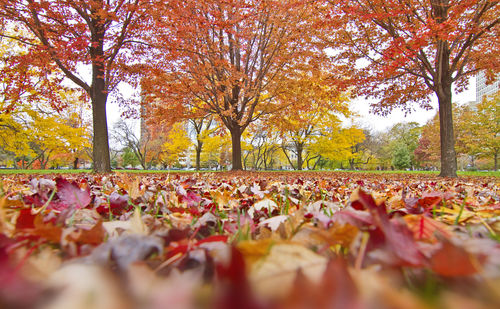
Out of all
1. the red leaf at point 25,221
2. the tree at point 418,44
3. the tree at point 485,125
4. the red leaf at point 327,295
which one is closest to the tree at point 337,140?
the tree at point 485,125

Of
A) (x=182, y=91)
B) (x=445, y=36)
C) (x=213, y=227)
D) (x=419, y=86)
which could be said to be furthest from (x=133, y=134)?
(x=213, y=227)

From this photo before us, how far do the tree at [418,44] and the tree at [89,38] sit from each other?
6.39 m

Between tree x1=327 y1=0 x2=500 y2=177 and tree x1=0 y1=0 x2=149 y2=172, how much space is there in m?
6.39

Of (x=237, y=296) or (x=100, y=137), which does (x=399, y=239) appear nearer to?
(x=237, y=296)

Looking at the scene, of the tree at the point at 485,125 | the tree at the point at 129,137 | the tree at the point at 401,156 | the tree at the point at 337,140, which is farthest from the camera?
the tree at the point at 401,156

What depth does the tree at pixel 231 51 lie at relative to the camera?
325 inches

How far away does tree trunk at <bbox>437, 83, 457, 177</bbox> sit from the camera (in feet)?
27.8

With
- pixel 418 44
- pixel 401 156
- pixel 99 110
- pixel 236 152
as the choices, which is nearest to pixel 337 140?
pixel 236 152

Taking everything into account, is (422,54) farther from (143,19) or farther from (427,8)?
(143,19)

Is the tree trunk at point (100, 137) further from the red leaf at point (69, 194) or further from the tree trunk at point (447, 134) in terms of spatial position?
the tree trunk at point (447, 134)

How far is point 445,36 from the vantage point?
603cm

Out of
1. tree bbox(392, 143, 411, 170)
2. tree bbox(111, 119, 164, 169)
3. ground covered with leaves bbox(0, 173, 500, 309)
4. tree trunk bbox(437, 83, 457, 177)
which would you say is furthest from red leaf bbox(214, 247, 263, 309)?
tree bbox(392, 143, 411, 170)

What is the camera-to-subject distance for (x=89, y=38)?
6984 mm

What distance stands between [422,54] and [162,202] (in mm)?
10261
